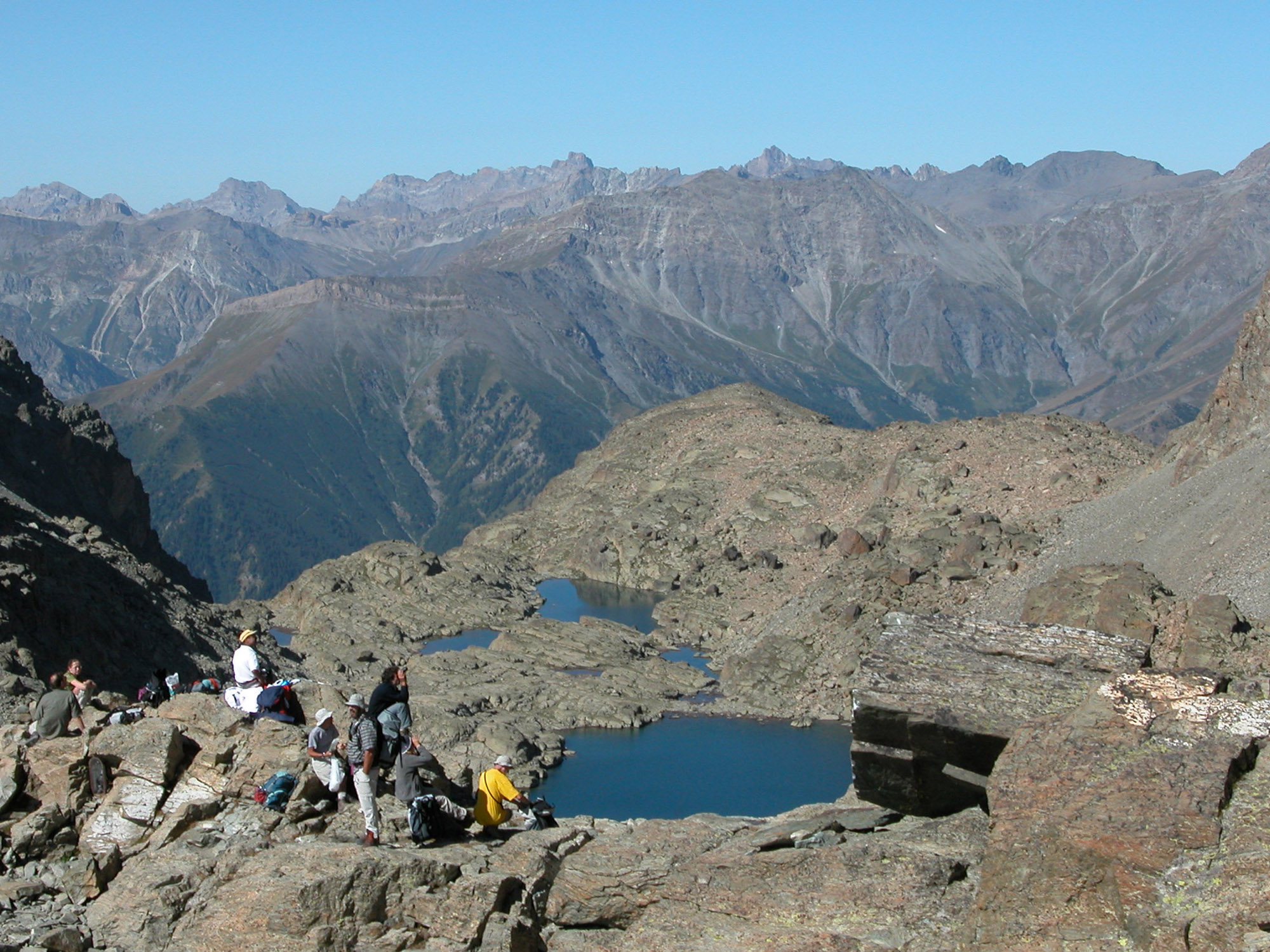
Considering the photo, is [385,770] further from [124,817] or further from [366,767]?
[124,817]

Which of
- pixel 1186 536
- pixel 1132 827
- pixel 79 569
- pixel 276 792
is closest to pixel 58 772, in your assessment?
pixel 276 792

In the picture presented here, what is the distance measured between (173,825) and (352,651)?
70.6 m

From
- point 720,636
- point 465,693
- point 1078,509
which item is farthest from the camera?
point 720,636

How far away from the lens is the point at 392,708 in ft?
78.5

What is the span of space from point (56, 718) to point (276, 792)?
18.7 feet

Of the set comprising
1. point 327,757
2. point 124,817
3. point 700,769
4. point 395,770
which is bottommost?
point 700,769

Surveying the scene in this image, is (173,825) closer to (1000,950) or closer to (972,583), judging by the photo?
(1000,950)

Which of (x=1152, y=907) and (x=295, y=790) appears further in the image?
(x=295, y=790)

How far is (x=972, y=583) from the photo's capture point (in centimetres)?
8294

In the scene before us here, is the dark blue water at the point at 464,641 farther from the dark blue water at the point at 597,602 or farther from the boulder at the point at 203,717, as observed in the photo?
the boulder at the point at 203,717

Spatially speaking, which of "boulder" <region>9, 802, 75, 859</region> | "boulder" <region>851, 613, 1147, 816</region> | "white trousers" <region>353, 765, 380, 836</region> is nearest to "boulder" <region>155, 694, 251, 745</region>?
"boulder" <region>9, 802, 75, 859</region>

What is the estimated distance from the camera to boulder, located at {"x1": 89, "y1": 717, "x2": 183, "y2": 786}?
24.9 m

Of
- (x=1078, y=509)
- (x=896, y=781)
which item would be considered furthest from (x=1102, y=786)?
(x=1078, y=509)

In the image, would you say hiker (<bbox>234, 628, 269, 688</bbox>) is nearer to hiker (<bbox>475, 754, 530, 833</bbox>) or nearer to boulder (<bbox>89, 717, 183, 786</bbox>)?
boulder (<bbox>89, 717, 183, 786</bbox>)
